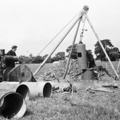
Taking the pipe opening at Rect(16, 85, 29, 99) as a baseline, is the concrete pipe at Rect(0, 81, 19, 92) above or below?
above

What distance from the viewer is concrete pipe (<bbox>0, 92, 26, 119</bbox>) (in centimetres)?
392

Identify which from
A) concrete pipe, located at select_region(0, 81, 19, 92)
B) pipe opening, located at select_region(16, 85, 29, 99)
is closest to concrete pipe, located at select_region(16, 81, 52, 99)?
pipe opening, located at select_region(16, 85, 29, 99)

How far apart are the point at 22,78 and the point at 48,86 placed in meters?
1.52

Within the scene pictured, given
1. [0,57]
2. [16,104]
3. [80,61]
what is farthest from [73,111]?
[80,61]

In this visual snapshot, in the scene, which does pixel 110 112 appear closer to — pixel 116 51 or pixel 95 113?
pixel 95 113

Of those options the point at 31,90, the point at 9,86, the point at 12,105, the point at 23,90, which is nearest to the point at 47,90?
the point at 31,90

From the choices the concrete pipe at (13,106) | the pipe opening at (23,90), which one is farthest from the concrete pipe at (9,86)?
the concrete pipe at (13,106)

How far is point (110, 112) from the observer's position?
407 cm

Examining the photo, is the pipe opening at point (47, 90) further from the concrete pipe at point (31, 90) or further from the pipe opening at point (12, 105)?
the pipe opening at point (12, 105)

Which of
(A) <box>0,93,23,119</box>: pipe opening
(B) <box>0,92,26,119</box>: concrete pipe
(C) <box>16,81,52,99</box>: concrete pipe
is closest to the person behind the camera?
(B) <box>0,92,26,119</box>: concrete pipe

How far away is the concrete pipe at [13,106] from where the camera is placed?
392cm

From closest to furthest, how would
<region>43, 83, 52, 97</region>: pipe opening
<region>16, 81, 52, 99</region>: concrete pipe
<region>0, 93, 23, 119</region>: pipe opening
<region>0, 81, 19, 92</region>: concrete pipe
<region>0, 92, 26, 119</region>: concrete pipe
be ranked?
1. <region>0, 92, 26, 119</region>: concrete pipe
2. <region>0, 93, 23, 119</region>: pipe opening
3. <region>0, 81, 19, 92</region>: concrete pipe
4. <region>16, 81, 52, 99</region>: concrete pipe
5. <region>43, 83, 52, 97</region>: pipe opening

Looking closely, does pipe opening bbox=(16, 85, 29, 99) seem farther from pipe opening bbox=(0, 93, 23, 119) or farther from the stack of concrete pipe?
pipe opening bbox=(0, 93, 23, 119)

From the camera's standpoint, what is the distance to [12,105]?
14.2 ft
